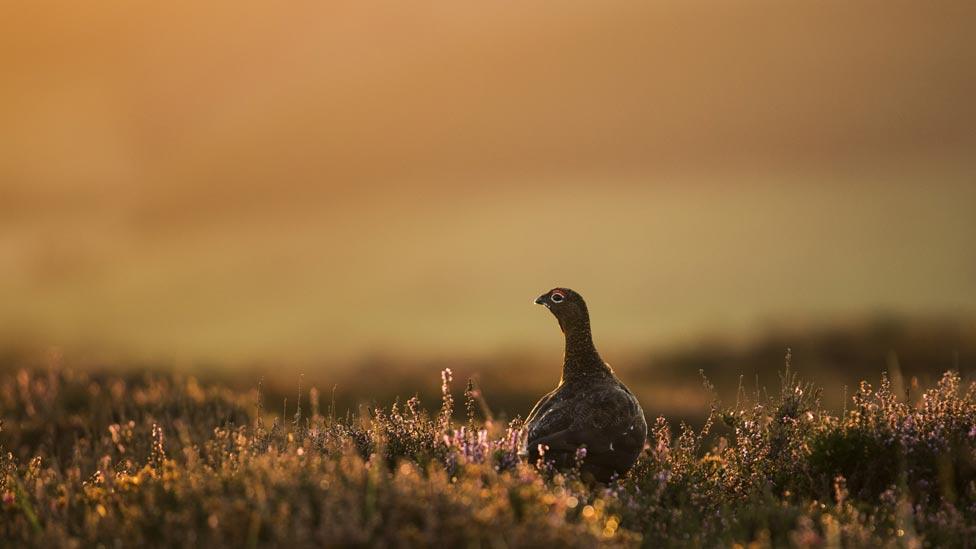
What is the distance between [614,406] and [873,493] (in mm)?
2365

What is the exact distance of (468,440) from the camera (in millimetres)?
7742

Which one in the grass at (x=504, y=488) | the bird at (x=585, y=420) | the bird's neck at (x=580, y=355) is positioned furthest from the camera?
the bird's neck at (x=580, y=355)

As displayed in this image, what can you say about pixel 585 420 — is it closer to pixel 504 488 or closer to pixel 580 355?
pixel 580 355

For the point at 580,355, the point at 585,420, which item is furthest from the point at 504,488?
the point at 580,355

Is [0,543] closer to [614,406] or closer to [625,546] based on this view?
[625,546]

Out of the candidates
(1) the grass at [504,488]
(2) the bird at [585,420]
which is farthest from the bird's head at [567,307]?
(1) the grass at [504,488]

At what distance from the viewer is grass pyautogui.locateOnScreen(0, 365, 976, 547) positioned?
5.51m

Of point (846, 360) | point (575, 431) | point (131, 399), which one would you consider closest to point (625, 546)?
point (575, 431)

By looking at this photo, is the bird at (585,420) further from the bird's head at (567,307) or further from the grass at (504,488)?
the grass at (504,488)

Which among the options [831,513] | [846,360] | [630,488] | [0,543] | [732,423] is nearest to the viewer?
[0,543]

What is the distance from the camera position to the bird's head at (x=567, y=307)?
334 inches

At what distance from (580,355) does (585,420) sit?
76cm

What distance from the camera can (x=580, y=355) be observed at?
8422 mm

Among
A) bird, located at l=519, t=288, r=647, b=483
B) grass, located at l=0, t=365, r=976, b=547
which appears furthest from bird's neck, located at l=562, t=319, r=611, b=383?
grass, located at l=0, t=365, r=976, b=547
